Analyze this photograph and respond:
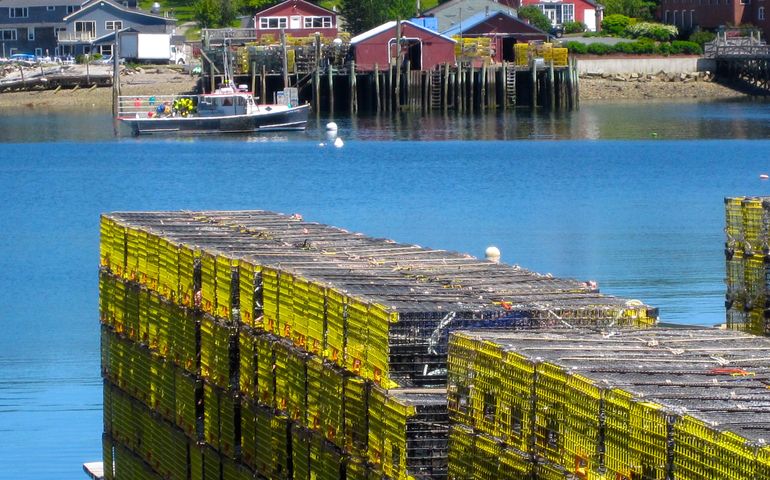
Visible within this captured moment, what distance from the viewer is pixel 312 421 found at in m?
11.3

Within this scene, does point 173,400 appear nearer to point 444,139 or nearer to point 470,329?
point 470,329

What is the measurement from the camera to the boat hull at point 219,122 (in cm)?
7762

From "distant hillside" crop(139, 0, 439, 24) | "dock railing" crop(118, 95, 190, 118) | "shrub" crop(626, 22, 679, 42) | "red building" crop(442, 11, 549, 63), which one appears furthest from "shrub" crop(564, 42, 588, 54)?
"dock railing" crop(118, 95, 190, 118)

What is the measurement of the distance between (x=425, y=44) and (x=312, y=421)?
84.0 meters

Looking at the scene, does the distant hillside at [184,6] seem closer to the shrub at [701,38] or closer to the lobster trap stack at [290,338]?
the shrub at [701,38]

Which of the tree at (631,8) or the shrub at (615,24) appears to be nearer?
the shrub at (615,24)

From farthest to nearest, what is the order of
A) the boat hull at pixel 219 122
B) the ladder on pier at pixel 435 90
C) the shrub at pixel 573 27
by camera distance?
the shrub at pixel 573 27 → the ladder on pier at pixel 435 90 → the boat hull at pixel 219 122

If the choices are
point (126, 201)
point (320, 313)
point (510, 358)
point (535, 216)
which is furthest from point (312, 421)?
point (126, 201)

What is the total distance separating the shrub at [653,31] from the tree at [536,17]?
565 centimetres

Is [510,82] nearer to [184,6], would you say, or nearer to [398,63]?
[398,63]

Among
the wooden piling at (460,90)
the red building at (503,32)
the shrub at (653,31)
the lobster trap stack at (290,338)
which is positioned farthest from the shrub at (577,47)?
the lobster trap stack at (290,338)

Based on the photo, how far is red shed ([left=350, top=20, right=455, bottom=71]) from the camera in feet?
306

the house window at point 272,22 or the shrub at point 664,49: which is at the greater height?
the house window at point 272,22

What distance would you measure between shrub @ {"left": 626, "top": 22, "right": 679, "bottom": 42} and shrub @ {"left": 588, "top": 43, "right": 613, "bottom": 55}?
554cm
